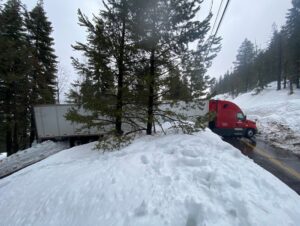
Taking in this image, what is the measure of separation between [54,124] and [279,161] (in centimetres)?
1364

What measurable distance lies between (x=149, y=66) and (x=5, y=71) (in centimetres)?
1292

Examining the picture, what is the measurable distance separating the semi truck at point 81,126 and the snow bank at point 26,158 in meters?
0.86

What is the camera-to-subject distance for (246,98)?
50.4 metres

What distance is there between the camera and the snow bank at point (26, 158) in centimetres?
1460

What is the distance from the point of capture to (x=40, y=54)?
21.7 meters

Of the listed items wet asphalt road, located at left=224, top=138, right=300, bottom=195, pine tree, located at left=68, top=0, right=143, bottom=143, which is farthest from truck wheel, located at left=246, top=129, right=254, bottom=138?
pine tree, located at left=68, top=0, right=143, bottom=143

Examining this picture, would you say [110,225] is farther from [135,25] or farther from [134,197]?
[135,25]

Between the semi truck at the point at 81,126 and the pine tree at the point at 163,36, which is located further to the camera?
the semi truck at the point at 81,126

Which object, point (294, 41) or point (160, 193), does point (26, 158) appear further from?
point (294, 41)

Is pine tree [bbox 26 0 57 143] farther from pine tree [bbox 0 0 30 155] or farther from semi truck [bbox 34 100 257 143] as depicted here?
semi truck [bbox 34 100 257 143]

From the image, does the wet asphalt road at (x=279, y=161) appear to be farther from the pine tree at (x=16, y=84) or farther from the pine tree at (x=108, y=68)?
the pine tree at (x=16, y=84)

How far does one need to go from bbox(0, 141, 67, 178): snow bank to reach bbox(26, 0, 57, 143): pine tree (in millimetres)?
4457

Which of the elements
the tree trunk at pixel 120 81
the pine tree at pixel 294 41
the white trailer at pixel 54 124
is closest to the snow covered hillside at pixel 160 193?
the tree trunk at pixel 120 81

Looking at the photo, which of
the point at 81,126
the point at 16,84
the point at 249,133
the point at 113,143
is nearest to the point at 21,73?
the point at 16,84
